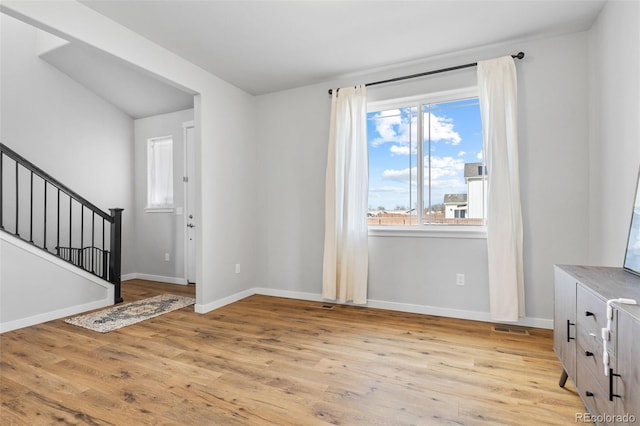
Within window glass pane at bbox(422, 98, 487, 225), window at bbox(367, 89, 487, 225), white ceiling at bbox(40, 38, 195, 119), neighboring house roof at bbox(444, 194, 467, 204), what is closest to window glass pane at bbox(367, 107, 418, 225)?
window at bbox(367, 89, 487, 225)

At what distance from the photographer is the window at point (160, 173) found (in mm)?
5199

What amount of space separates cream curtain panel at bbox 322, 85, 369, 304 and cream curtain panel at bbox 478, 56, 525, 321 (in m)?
1.22

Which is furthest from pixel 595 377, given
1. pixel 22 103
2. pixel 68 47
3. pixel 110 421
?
pixel 22 103

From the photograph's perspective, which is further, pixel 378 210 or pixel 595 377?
pixel 378 210

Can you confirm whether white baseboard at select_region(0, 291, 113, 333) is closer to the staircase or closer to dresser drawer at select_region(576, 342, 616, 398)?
the staircase

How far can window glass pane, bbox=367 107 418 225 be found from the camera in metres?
3.54

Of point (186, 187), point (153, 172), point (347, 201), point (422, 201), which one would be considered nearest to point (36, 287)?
point (186, 187)

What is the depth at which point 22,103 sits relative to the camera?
4.15m

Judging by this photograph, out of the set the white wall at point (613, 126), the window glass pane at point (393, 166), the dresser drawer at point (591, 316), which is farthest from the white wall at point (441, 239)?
the dresser drawer at point (591, 316)

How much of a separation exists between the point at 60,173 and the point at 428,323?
5.07 meters

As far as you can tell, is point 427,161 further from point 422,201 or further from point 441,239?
point 441,239

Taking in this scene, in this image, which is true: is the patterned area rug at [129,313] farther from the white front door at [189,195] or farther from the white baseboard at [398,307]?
the white front door at [189,195]

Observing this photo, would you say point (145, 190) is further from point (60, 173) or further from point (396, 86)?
point (396, 86)

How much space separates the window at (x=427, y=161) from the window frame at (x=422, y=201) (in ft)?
0.03
